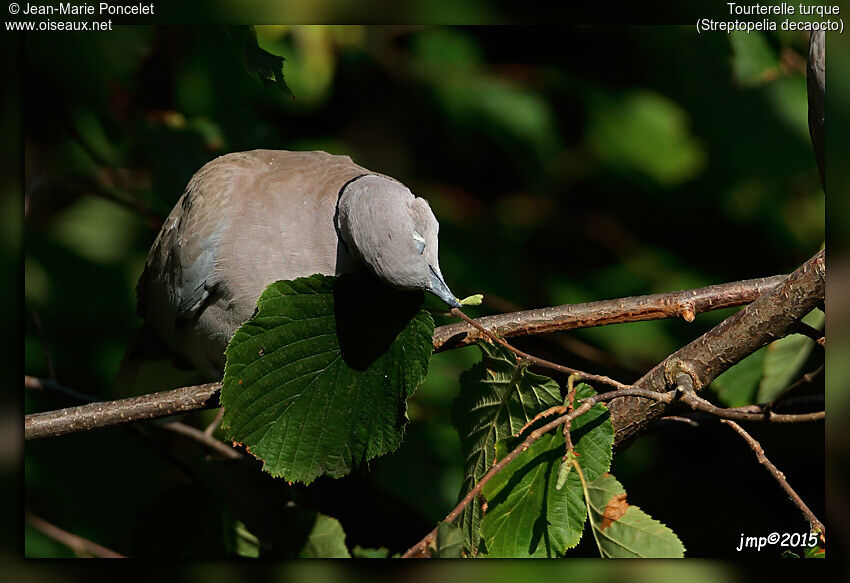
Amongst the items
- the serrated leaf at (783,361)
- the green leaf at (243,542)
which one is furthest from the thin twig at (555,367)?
the green leaf at (243,542)

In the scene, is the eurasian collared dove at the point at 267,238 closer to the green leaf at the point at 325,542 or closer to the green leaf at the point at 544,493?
the green leaf at the point at 544,493

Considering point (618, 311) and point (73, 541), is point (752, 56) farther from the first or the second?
point (73, 541)

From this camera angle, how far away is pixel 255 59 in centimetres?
194

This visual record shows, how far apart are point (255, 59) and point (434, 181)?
60.2 inches

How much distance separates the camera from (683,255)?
358cm

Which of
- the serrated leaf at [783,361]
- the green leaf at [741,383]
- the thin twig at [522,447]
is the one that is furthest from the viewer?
the green leaf at [741,383]

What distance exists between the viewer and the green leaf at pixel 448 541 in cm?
159

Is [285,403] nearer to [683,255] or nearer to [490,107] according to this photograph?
[490,107]

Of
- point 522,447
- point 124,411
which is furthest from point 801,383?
point 124,411

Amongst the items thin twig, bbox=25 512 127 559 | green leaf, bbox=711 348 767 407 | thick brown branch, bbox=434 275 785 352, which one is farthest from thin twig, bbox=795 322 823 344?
thin twig, bbox=25 512 127 559

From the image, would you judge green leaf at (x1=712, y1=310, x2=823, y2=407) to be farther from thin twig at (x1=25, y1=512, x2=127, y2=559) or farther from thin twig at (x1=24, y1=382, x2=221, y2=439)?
thin twig at (x1=25, y1=512, x2=127, y2=559)

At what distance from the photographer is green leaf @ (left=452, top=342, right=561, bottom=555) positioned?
1.75 m

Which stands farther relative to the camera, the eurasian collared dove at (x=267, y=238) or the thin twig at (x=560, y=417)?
the eurasian collared dove at (x=267, y=238)

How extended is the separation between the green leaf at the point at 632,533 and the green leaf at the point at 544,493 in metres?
0.09
